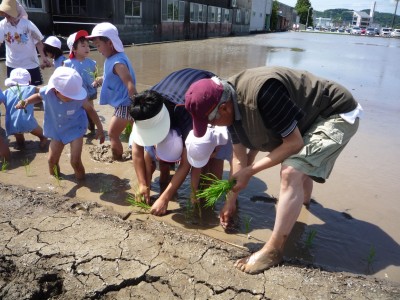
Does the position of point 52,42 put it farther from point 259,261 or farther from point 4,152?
point 259,261

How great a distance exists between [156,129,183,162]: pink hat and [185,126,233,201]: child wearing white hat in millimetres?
172

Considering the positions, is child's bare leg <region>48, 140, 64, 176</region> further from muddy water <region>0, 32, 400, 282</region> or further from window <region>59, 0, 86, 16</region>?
window <region>59, 0, 86, 16</region>

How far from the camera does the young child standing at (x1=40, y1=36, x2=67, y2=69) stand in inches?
194

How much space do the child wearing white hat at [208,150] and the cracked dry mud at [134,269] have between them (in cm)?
52

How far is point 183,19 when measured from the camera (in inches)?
926

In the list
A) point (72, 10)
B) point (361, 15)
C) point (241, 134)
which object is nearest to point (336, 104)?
point (241, 134)

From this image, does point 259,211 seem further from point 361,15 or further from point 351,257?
point 361,15

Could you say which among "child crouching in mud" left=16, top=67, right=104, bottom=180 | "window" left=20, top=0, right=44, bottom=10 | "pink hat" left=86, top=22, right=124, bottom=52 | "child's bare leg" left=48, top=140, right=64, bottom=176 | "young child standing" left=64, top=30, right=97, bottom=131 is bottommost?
"child's bare leg" left=48, top=140, right=64, bottom=176

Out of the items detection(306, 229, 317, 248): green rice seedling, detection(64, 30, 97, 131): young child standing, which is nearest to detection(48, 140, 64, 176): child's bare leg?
detection(64, 30, 97, 131): young child standing

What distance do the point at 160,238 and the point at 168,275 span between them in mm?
327

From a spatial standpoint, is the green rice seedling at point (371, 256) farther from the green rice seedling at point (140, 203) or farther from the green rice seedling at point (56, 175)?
the green rice seedling at point (56, 175)

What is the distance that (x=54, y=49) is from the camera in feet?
16.4

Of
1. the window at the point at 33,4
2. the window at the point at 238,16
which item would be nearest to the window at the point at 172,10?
the window at the point at 33,4

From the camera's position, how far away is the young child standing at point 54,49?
4938 mm
